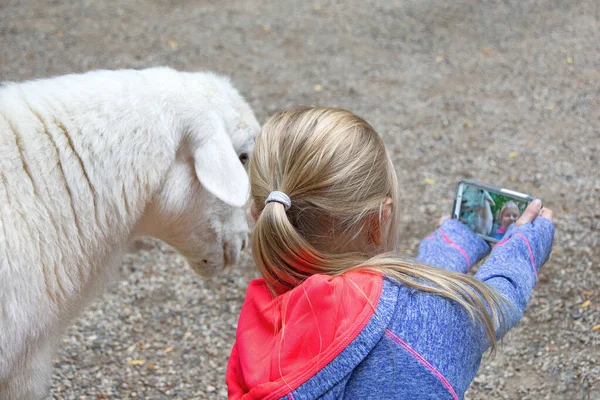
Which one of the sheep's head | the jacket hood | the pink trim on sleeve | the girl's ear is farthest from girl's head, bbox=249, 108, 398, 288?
the sheep's head

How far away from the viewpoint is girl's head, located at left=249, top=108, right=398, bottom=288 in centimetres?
205

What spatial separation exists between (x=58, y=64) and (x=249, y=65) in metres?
2.16

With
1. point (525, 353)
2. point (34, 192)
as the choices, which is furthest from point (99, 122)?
point (525, 353)

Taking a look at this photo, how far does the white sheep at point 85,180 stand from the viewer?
2334 millimetres

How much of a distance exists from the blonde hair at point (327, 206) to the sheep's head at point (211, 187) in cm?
42

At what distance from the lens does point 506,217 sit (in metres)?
2.57

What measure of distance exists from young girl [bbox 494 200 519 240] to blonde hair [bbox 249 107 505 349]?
0.55 meters

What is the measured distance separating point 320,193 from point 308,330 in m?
0.43

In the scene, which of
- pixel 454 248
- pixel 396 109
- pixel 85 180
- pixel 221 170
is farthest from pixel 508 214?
pixel 396 109

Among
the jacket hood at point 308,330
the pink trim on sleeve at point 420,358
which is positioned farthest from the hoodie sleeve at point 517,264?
the jacket hood at point 308,330

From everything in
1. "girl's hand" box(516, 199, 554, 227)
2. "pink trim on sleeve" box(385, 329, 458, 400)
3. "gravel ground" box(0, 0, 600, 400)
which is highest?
"girl's hand" box(516, 199, 554, 227)

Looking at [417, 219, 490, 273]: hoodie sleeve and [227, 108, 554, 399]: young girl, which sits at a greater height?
[227, 108, 554, 399]: young girl

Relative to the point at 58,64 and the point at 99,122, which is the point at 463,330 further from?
the point at 58,64

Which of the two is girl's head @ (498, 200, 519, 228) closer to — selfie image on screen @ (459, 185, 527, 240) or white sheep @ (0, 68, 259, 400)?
selfie image on screen @ (459, 185, 527, 240)
